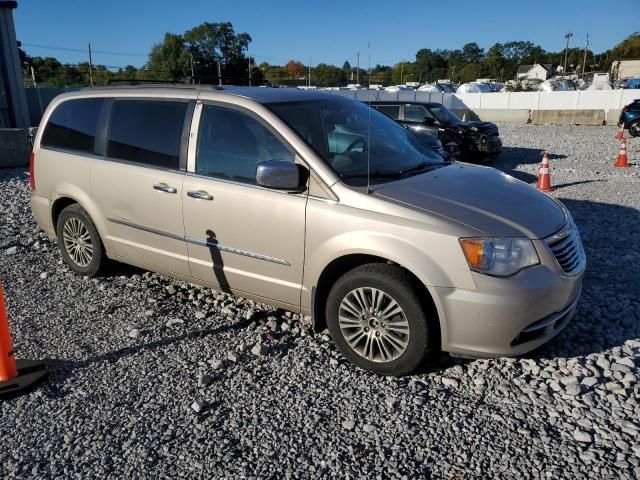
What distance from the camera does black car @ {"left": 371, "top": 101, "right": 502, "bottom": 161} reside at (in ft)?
42.7

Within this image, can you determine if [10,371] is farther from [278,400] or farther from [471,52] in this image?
[471,52]

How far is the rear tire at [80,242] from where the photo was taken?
505 cm

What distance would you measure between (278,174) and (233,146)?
0.72 m

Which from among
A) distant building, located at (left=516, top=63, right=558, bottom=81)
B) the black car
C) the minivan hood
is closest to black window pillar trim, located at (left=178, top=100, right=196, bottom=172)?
the minivan hood

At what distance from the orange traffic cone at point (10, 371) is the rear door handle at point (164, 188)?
141cm

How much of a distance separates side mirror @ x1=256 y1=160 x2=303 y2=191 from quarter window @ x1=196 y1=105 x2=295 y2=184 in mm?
209

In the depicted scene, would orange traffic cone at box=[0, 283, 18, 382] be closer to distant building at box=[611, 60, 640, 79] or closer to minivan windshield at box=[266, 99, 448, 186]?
minivan windshield at box=[266, 99, 448, 186]

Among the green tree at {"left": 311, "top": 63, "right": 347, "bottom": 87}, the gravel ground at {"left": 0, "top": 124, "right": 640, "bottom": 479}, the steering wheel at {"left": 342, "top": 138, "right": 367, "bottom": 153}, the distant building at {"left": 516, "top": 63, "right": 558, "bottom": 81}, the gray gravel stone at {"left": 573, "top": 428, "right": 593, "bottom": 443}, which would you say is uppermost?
the distant building at {"left": 516, "top": 63, "right": 558, "bottom": 81}

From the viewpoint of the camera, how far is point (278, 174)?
3.49 meters

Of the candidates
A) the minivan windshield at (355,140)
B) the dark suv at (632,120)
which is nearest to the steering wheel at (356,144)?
the minivan windshield at (355,140)

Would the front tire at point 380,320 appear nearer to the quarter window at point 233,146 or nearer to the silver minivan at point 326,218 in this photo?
the silver minivan at point 326,218

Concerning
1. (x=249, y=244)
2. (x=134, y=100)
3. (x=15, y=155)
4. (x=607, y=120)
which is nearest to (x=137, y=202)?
(x=134, y=100)

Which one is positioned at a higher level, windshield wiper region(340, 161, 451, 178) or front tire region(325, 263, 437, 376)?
windshield wiper region(340, 161, 451, 178)

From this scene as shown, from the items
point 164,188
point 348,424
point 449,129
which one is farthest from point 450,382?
point 449,129
